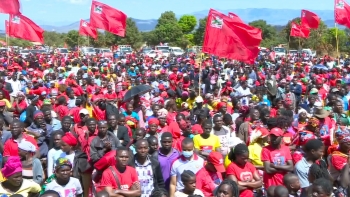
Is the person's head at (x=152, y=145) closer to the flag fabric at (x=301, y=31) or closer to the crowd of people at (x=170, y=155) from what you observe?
the crowd of people at (x=170, y=155)

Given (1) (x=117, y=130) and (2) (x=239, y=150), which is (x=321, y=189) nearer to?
(2) (x=239, y=150)

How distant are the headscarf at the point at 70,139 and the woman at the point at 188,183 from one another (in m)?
1.84

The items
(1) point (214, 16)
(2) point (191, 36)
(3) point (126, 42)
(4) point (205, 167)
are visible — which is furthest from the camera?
(2) point (191, 36)

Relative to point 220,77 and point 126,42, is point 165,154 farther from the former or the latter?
point 126,42

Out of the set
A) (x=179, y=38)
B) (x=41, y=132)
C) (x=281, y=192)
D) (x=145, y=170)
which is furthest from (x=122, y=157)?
(x=179, y=38)

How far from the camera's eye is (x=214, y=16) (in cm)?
1048

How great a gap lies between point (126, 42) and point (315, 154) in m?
50.8

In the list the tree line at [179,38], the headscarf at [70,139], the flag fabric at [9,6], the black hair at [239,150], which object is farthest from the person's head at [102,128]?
the tree line at [179,38]

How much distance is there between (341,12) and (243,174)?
12.8 m

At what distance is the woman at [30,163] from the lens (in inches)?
232

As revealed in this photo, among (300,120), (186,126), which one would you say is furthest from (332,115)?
(186,126)

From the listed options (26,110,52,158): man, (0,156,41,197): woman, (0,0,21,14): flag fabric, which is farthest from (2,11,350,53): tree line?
(0,156,41,197): woman

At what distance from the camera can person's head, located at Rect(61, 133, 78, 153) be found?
21.0 ft

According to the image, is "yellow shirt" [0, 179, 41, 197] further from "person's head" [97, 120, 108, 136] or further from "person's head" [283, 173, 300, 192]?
"person's head" [283, 173, 300, 192]
